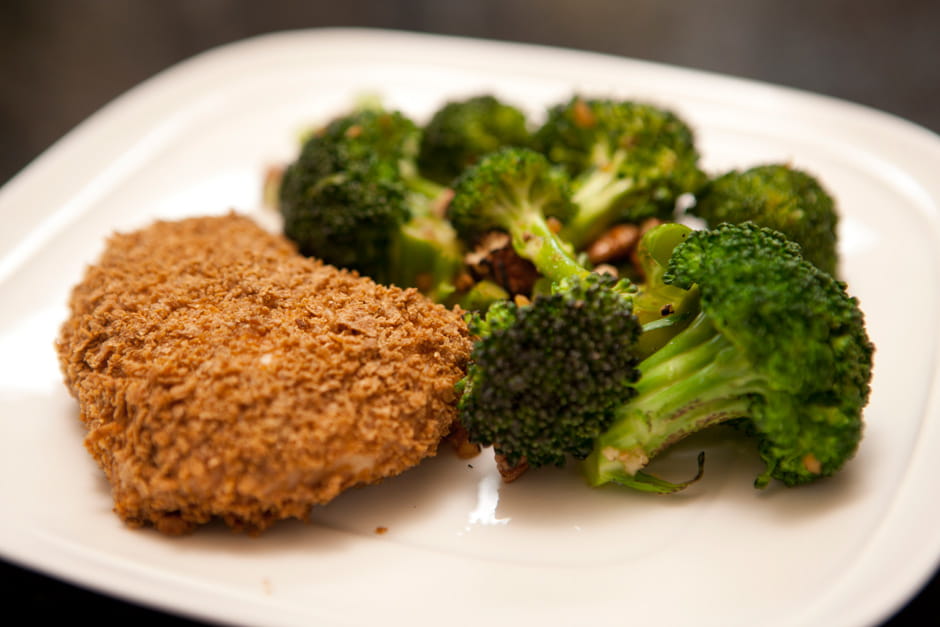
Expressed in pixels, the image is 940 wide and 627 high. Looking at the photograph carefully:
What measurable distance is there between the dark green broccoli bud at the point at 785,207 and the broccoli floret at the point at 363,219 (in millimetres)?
1026

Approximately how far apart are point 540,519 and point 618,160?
1.58m

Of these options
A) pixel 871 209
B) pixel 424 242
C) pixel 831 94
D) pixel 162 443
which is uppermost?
pixel 162 443

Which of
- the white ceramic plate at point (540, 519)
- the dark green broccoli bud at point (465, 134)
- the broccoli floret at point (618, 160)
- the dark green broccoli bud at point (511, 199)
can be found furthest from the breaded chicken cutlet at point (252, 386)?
the dark green broccoli bud at point (465, 134)

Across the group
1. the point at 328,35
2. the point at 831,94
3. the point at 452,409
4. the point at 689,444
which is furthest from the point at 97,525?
the point at 831,94

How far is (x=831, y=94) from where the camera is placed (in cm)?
538

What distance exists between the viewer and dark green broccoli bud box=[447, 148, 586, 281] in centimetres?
299

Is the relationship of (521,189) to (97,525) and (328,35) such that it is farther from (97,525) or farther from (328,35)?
(328,35)

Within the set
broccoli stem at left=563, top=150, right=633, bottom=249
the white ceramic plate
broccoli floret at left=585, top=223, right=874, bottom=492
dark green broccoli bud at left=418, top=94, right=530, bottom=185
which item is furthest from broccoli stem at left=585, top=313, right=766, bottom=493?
dark green broccoli bud at left=418, top=94, right=530, bottom=185

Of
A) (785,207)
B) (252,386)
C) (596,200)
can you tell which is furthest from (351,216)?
(785,207)

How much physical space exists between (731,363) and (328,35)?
347 cm

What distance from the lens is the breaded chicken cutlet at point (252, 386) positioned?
7.17 feet

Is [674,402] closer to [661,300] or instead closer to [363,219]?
[661,300]

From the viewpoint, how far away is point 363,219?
314cm

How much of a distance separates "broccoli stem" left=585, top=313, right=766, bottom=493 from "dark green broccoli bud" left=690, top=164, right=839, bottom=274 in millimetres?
759
